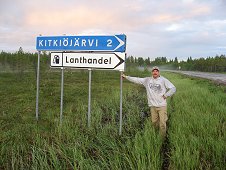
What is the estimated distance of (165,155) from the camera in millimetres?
4125

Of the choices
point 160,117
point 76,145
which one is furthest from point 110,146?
point 160,117

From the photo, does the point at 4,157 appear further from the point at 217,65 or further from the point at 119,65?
the point at 217,65

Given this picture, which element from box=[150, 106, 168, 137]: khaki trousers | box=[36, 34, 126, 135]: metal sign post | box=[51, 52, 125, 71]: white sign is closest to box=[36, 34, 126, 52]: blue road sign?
box=[36, 34, 126, 135]: metal sign post

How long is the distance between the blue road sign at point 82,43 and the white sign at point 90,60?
143mm

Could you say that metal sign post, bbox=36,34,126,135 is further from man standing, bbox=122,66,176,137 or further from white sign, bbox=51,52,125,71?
man standing, bbox=122,66,176,137

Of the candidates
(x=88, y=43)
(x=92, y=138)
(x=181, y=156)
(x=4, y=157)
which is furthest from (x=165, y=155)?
(x=88, y=43)

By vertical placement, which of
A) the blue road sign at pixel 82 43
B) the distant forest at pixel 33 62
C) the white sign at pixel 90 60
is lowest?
the white sign at pixel 90 60

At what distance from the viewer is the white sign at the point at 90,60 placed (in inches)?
215

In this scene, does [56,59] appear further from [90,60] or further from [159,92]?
[159,92]

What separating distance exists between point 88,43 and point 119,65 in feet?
3.42

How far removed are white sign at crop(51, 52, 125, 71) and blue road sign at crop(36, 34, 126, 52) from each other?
14 centimetres

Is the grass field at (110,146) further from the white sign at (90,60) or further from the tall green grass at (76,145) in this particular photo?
the white sign at (90,60)

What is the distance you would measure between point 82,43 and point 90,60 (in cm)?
51

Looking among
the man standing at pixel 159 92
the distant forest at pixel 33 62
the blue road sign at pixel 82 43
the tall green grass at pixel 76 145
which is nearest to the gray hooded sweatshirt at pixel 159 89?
the man standing at pixel 159 92
